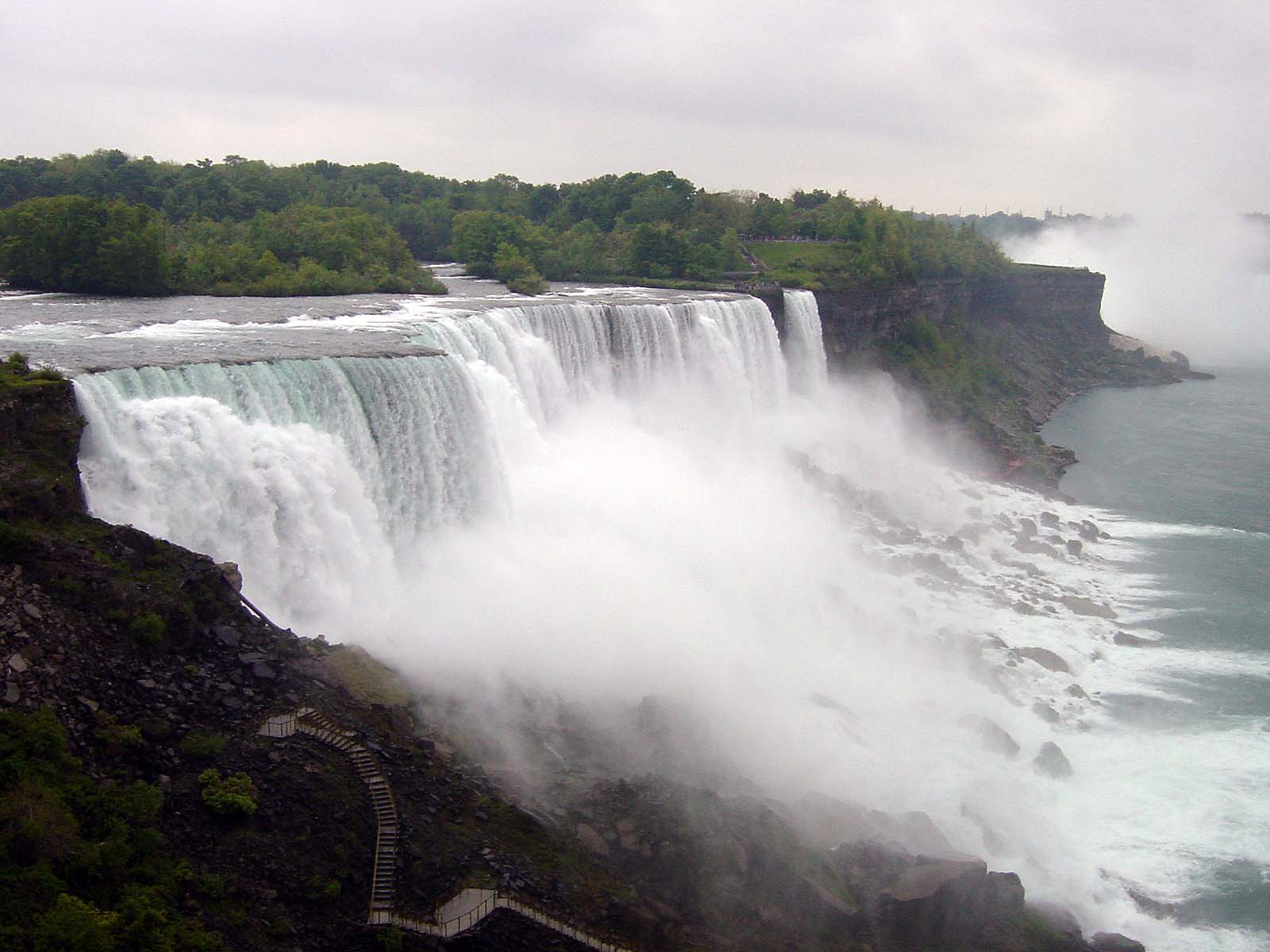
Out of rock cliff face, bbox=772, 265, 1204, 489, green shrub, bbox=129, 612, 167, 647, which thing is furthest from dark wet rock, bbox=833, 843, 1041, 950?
rock cliff face, bbox=772, 265, 1204, 489

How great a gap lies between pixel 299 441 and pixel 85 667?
712 cm

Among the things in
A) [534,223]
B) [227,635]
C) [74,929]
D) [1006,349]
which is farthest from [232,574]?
[534,223]

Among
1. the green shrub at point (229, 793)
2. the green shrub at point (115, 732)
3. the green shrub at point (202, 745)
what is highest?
the green shrub at point (115, 732)

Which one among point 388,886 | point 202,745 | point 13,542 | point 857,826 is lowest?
point 857,826

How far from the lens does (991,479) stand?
129 feet

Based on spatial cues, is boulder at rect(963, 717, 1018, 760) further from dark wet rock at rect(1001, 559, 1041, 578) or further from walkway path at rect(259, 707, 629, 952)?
dark wet rock at rect(1001, 559, 1041, 578)

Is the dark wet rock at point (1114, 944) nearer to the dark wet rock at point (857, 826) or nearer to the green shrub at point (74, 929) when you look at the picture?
the dark wet rock at point (857, 826)

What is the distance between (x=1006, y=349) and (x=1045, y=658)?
37929 millimetres

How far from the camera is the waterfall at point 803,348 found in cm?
4238

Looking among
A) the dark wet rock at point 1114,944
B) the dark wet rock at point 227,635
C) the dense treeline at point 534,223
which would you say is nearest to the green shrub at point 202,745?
the dark wet rock at point 227,635

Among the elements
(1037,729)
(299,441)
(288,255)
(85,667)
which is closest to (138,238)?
(288,255)

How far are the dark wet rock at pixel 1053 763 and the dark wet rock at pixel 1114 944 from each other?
4.26m

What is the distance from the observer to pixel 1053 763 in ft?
63.6

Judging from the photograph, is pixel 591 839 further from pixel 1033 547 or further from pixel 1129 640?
pixel 1033 547
